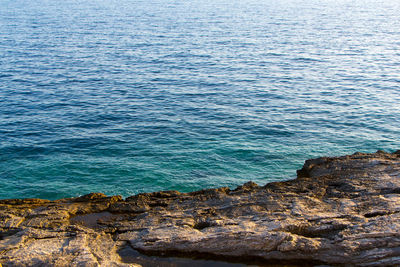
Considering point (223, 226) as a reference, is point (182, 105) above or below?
below

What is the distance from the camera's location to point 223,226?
1469 cm

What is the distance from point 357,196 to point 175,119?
1997cm

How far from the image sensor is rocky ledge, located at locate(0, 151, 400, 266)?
13453 millimetres

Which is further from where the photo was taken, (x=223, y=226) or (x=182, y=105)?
(x=182, y=105)

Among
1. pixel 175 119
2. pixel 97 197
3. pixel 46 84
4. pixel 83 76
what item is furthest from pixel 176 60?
pixel 97 197

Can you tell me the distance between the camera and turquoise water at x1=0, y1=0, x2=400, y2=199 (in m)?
25.4

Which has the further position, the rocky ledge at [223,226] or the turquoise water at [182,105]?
the turquoise water at [182,105]

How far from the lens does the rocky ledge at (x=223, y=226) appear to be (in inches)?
530

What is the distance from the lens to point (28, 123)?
107ft

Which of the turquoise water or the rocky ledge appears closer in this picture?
the rocky ledge

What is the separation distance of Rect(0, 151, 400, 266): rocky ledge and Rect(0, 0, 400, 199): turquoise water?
613 cm

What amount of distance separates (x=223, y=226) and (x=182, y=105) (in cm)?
2381

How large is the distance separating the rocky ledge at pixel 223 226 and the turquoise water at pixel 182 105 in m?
6.13

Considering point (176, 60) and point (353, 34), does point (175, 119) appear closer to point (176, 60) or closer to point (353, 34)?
point (176, 60)
